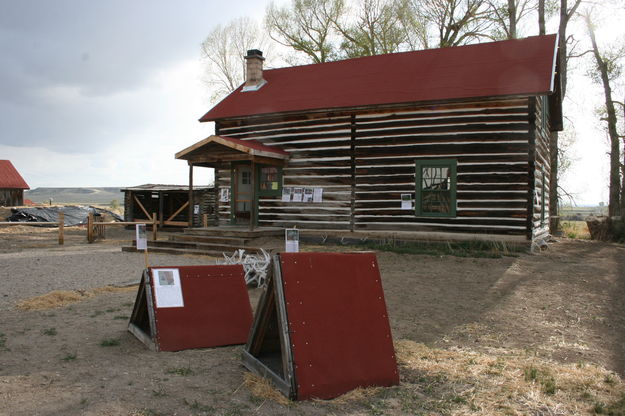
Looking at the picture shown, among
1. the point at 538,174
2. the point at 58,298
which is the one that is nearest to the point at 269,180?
the point at 538,174

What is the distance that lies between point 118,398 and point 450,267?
8749 mm

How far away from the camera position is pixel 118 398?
376 cm

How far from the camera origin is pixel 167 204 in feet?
86.0

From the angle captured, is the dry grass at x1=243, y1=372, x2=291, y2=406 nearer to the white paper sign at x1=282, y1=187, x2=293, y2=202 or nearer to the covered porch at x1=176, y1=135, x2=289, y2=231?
the covered porch at x1=176, y1=135, x2=289, y2=231

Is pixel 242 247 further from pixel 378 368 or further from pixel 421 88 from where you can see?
pixel 378 368

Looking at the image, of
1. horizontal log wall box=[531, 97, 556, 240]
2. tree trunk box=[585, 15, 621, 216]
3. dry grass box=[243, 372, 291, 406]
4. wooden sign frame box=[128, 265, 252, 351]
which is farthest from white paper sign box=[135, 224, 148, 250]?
tree trunk box=[585, 15, 621, 216]

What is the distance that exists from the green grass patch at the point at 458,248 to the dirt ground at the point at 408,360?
3373 mm

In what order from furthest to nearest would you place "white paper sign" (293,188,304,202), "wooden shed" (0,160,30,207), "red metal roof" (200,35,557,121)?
"wooden shed" (0,160,30,207)
"white paper sign" (293,188,304,202)
"red metal roof" (200,35,557,121)

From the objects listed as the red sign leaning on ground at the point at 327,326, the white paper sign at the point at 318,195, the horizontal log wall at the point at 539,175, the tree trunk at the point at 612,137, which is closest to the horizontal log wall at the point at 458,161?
the horizontal log wall at the point at 539,175

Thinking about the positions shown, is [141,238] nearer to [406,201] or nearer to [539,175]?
[406,201]

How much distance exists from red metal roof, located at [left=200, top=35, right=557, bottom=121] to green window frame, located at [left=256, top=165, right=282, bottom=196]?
1.88 metres

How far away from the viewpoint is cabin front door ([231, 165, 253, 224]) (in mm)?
17062

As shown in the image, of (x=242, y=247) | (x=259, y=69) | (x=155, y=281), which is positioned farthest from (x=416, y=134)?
(x=155, y=281)

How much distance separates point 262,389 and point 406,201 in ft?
36.1
